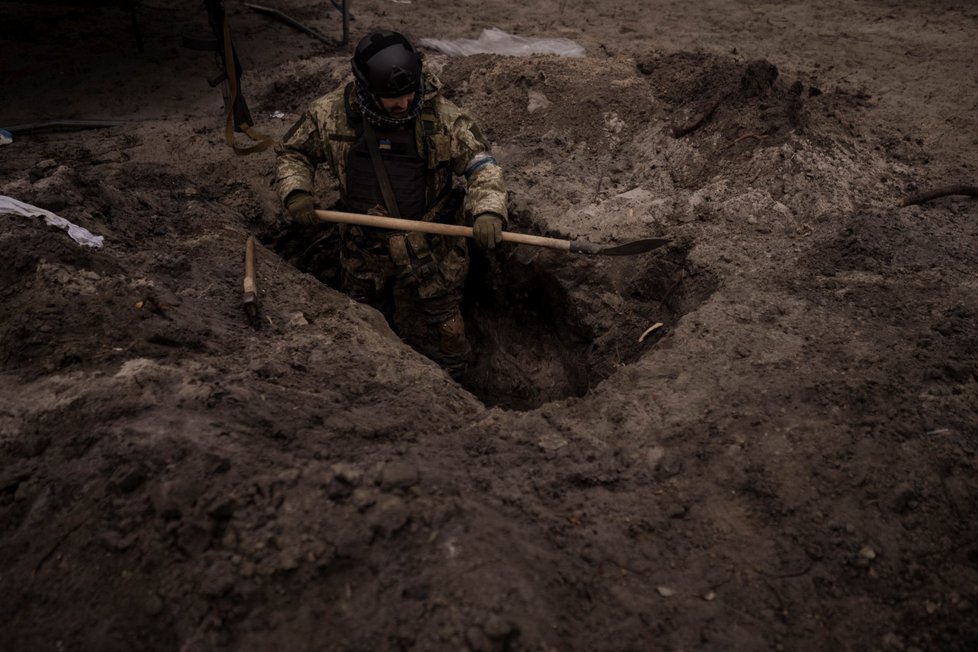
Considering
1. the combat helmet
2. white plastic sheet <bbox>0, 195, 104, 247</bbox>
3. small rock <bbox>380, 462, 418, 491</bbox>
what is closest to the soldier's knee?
the combat helmet

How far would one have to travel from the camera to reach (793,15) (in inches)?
291

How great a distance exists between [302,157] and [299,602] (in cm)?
277

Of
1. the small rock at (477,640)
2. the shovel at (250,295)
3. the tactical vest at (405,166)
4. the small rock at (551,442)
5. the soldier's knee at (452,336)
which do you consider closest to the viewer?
the small rock at (477,640)

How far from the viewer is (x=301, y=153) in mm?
3811

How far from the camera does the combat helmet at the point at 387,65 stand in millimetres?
3203

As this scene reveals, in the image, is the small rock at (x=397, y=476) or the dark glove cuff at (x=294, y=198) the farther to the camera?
the dark glove cuff at (x=294, y=198)

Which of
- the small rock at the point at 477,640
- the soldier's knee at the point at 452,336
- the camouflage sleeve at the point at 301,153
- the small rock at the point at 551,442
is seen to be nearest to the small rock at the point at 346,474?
the small rock at the point at 477,640

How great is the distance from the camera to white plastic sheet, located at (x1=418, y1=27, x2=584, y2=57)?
6.43 m

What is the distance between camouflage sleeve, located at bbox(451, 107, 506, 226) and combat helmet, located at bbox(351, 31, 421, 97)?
47 cm

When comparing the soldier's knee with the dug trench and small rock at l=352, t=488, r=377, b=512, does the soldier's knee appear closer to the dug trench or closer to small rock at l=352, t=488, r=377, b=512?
the dug trench

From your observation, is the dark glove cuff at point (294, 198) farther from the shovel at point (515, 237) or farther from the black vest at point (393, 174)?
the black vest at point (393, 174)

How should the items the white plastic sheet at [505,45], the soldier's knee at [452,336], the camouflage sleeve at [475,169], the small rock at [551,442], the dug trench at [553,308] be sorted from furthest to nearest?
the white plastic sheet at [505,45] < the soldier's knee at [452,336] < the dug trench at [553,308] < the camouflage sleeve at [475,169] < the small rock at [551,442]

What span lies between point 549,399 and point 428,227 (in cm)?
173

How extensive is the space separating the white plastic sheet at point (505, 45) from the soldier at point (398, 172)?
2.91 metres
